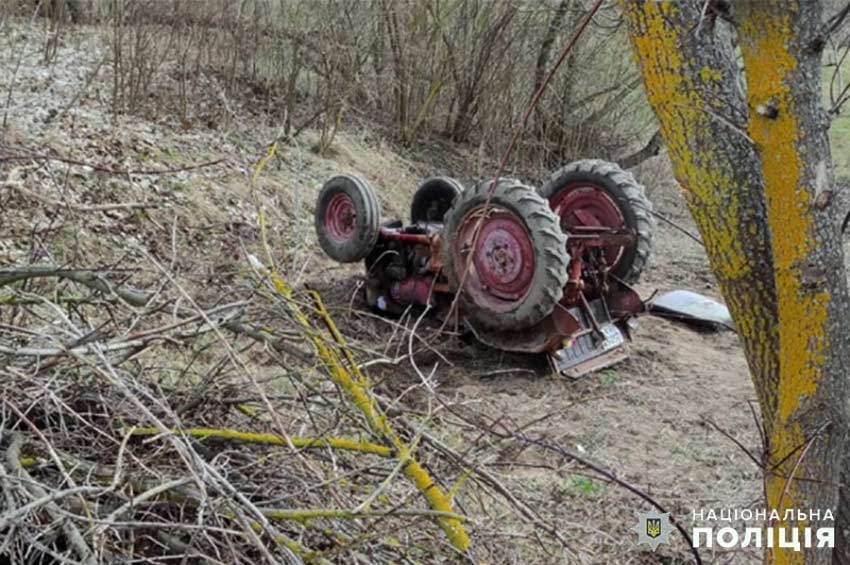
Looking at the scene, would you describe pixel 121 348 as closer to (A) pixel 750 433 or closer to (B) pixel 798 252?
(B) pixel 798 252

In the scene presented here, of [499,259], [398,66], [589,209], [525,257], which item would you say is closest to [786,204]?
[525,257]

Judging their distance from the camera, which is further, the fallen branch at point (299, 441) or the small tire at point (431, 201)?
the small tire at point (431, 201)

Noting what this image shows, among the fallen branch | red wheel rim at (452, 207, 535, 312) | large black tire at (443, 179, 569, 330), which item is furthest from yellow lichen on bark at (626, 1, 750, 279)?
red wheel rim at (452, 207, 535, 312)

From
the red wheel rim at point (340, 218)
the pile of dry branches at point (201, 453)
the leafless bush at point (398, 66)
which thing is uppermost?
the leafless bush at point (398, 66)

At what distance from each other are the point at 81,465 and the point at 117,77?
7.87 m

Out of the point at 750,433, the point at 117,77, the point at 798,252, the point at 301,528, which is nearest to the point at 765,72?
the point at 798,252

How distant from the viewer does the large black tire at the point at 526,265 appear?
6027mm

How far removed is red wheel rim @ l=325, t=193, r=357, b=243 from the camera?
744 centimetres

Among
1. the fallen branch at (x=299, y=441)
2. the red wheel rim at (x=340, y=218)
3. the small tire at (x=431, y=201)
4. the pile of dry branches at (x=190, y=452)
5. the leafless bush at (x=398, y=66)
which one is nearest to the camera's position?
the pile of dry branches at (x=190, y=452)

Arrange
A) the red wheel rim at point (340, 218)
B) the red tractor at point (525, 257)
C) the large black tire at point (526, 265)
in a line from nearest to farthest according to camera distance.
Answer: the large black tire at point (526, 265) → the red tractor at point (525, 257) → the red wheel rim at point (340, 218)

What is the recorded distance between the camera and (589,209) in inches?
278

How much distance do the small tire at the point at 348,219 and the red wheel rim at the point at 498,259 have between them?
0.94m

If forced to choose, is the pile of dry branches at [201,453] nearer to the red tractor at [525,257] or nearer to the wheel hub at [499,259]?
the red tractor at [525,257]

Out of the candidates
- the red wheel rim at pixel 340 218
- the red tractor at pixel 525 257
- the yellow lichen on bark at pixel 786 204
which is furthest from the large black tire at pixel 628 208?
the yellow lichen on bark at pixel 786 204
